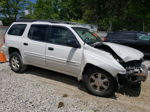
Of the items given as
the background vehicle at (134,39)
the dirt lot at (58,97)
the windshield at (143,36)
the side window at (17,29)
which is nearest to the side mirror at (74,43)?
the dirt lot at (58,97)

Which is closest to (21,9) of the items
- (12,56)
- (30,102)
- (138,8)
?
(138,8)

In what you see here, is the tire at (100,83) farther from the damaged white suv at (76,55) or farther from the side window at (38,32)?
the side window at (38,32)

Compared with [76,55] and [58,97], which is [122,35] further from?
[58,97]

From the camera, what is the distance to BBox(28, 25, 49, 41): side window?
14.8ft

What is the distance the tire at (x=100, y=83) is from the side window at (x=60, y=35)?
107 cm

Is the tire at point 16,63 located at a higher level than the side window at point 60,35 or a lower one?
lower

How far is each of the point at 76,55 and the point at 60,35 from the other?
84cm

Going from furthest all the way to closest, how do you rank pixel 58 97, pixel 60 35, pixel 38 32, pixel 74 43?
pixel 38 32 → pixel 60 35 → pixel 74 43 → pixel 58 97

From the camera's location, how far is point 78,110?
3.11 meters

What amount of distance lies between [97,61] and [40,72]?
2637 mm

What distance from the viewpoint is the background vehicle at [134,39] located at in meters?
7.52

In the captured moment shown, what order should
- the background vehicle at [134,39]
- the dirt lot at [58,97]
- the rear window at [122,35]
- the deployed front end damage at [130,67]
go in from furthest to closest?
the rear window at [122,35]
the background vehicle at [134,39]
the deployed front end damage at [130,67]
the dirt lot at [58,97]

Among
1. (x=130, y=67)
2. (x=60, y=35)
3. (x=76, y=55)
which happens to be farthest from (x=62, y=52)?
(x=130, y=67)

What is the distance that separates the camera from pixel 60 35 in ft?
13.9
